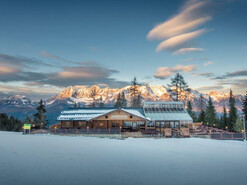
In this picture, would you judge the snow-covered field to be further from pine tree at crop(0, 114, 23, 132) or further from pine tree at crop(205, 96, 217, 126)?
pine tree at crop(0, 114, 23, 132)

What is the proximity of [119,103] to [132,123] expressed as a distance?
120 ft

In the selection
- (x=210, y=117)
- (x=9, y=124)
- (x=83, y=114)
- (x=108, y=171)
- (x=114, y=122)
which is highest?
(x=83, y=114)

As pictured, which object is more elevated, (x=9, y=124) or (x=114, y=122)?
(x=114, y=122)

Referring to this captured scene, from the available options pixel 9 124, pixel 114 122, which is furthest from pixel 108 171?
pixel 9 124

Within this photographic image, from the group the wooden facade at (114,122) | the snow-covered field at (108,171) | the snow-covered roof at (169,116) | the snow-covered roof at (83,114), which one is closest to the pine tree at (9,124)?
the snow-covered roof at (83,114)

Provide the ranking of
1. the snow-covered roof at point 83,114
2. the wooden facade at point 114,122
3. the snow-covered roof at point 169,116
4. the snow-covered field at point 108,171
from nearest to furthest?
the snow-covered field at point 108,171 → the wooden facade at point 114,122 → the snow-covered roof at point 83,114 → the snow-covered roof at point 169,116

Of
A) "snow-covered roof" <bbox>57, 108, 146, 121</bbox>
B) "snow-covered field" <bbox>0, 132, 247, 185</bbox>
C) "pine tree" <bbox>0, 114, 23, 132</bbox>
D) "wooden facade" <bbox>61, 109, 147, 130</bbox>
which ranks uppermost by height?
"snow-covered roof" <bbox>57, 108, 146, 121</bbox>

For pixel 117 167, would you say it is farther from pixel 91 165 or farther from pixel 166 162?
pixel 166 162

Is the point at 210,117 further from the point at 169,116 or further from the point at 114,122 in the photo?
the point at 114,122

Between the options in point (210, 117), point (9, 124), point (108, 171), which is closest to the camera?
point (108, 171)

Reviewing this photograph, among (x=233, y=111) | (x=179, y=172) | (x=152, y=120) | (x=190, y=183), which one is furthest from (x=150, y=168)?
(x=233, y=111)

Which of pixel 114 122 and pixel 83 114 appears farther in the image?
pixel 83 114

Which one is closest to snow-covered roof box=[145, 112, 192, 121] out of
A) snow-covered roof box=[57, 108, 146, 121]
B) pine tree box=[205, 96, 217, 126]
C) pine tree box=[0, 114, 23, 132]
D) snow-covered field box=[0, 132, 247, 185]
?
snow-covered roof box=[57, 108, 146, 121]

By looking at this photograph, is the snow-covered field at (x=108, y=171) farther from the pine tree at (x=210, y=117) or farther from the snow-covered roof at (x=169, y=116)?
the pine tree at (x=210, y=117)
